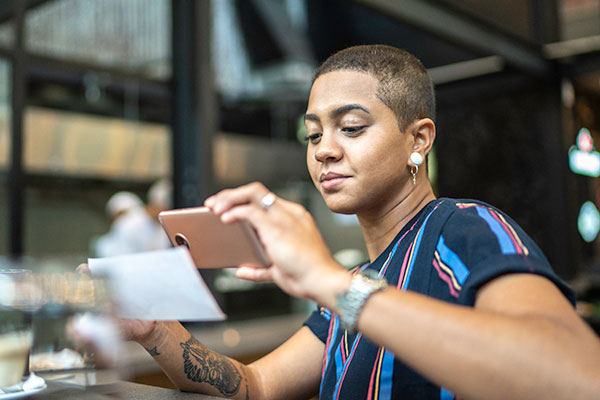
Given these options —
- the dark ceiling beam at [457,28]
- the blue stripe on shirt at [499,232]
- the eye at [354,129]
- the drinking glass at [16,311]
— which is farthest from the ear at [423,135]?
the dark ceiling beam at [457,28]

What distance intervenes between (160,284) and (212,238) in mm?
92

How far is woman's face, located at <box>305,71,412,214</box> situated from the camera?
1.01 m

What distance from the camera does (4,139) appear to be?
348 centimetres

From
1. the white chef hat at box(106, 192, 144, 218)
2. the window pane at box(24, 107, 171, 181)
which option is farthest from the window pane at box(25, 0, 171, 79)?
the white chef hat at box(106, 192, 144, 218)

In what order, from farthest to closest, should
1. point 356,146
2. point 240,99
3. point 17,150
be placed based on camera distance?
1. point 240,99
2. point 17,150
3. point 356,146

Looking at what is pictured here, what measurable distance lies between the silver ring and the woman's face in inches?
12.2

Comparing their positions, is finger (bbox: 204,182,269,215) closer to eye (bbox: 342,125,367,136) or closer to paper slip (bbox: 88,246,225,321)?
paper slip (bbox: 88,246,225,321)

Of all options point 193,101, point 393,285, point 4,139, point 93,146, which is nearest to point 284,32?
point 93,146

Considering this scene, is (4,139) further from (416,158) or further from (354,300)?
(354,300)

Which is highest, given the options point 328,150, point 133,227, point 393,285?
point 328,150

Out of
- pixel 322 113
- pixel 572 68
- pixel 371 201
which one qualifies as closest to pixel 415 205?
pixel 371 201

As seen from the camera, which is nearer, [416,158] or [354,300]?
[354,300]

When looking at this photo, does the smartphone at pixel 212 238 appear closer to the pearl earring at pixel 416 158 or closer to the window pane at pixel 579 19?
the pearl earring at pixel 416 158

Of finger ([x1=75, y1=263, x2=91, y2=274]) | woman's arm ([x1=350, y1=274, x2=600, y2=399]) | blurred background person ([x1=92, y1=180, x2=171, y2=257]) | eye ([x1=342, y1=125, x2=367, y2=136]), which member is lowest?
blurred background person ([x1=92, y1=180, x2=171, y2=257])
